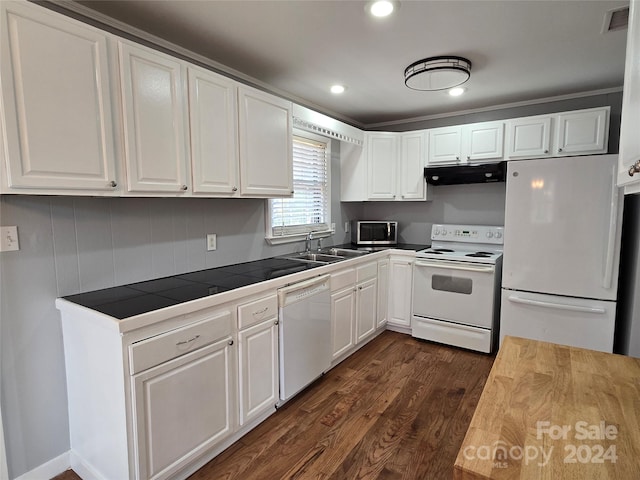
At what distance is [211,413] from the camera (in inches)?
72.6

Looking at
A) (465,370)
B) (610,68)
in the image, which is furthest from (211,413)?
(610,68)

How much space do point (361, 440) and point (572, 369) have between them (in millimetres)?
1335

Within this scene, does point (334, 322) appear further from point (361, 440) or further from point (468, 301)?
point (468, 301)

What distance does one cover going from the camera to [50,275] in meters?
1.73

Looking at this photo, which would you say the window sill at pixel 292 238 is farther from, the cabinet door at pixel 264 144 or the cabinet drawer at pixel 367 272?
the cabinet drawer at pixel 367 272

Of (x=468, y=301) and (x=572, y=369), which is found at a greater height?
(x=572, y=369)

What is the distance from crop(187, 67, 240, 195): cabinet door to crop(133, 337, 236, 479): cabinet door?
0.97 m

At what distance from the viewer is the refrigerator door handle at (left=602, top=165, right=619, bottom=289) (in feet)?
8.46

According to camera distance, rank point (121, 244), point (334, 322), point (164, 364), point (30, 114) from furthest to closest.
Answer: point (334, 322) < point (121, 244) < point (164, 364) < point (30, 114)

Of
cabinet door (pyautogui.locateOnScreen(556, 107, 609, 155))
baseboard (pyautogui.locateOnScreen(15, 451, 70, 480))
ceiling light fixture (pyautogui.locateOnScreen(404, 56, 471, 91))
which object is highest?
ceiling light fixture (pyautogui.locateOnScreen(404, 56, 471, 91))

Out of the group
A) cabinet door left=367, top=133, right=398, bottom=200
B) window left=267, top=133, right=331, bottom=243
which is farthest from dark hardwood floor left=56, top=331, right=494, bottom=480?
cabinet door left=367, top=133, right=398, bottom=200

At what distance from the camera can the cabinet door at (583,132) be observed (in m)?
2.90

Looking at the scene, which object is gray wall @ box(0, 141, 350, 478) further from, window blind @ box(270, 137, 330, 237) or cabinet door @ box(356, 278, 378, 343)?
cabinet door @ box(356, 278, 378, 343)

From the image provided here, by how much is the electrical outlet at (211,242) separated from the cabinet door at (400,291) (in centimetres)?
199
